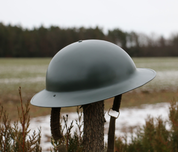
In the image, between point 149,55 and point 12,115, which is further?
point 149,55

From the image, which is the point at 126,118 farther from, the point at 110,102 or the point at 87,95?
the point at 87,95

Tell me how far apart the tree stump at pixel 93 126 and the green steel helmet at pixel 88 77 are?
44 cm

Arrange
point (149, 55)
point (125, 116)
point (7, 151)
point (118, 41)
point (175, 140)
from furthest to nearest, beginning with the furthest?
point (118, 41)
point (149, 55)
point (125, 116)
point (175, 140)
point (7, 151)

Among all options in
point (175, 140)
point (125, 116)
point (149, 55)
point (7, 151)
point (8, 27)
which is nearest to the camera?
point (7, 151)

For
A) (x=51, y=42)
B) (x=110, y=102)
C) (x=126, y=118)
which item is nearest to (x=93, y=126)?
(x=126, y=118)

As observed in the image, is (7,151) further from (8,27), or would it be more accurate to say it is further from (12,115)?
(8,27)

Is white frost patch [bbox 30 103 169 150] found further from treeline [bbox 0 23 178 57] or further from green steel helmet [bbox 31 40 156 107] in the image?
treeline [bbox 0 23 178 57]

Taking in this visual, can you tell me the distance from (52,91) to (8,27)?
6594cm

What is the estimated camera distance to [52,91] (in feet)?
5.81

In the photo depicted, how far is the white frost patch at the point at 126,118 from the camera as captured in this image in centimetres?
535

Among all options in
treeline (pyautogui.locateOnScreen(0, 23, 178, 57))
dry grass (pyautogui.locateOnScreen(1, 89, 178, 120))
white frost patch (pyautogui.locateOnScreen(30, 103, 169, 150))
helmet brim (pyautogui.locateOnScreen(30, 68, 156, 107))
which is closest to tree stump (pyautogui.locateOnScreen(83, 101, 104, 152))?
helmet brim (pyautogui.locateOnScreen(30, 68, 156, 107))

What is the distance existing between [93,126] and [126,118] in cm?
477

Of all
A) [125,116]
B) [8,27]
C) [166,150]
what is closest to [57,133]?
[166,150]

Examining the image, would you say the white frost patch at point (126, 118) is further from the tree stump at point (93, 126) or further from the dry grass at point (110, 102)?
the tree stump at point (93, 126)
